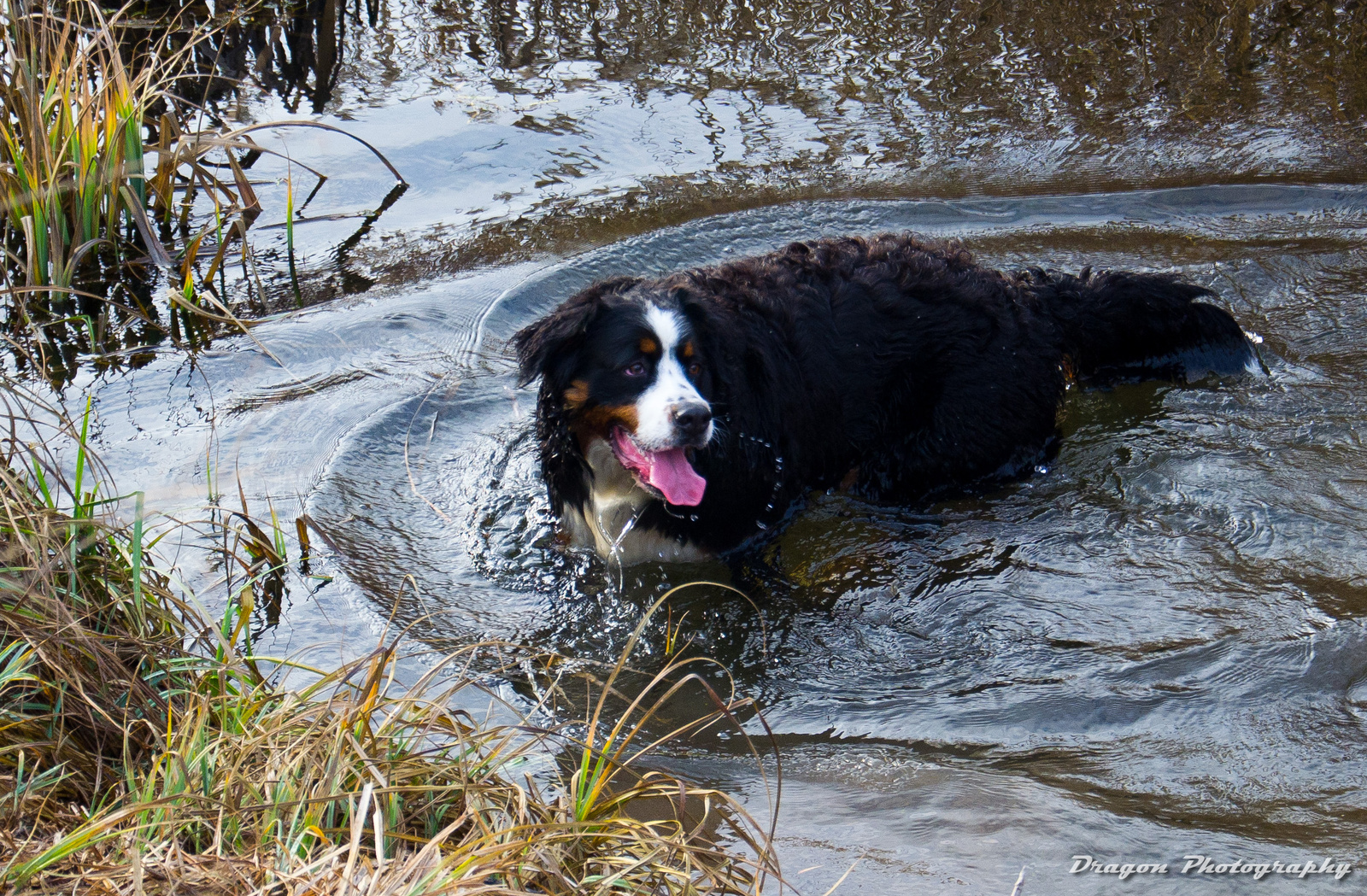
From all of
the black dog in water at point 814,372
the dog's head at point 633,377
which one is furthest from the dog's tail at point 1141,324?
the dog's head at point 633,377

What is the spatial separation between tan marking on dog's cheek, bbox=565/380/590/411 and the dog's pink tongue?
0.27 meters

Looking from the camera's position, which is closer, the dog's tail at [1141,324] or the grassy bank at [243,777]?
the grassy bank at [243,777]

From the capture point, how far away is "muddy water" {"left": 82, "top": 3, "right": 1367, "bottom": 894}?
8.75ft

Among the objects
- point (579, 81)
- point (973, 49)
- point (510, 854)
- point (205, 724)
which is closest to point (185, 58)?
point (579, 81)

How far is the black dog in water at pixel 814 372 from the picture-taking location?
3318mm

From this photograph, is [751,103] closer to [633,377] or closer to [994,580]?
[633,377]

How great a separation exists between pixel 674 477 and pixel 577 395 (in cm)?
40

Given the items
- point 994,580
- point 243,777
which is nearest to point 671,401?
point 994,580

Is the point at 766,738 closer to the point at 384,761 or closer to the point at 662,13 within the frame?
the point at 384,761

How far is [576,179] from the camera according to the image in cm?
575

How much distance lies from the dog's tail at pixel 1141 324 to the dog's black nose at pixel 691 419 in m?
1.66

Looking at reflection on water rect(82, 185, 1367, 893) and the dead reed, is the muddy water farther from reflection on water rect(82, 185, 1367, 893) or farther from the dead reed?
the dead reed

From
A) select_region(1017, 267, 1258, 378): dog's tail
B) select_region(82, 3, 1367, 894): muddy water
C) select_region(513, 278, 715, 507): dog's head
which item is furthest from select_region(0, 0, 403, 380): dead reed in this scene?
select_region(1017, 267, 1258, 378): dog's tail

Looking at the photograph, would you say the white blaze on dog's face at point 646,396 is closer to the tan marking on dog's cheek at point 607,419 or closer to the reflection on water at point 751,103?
the tan marking on dog's cheek at point 607,419
